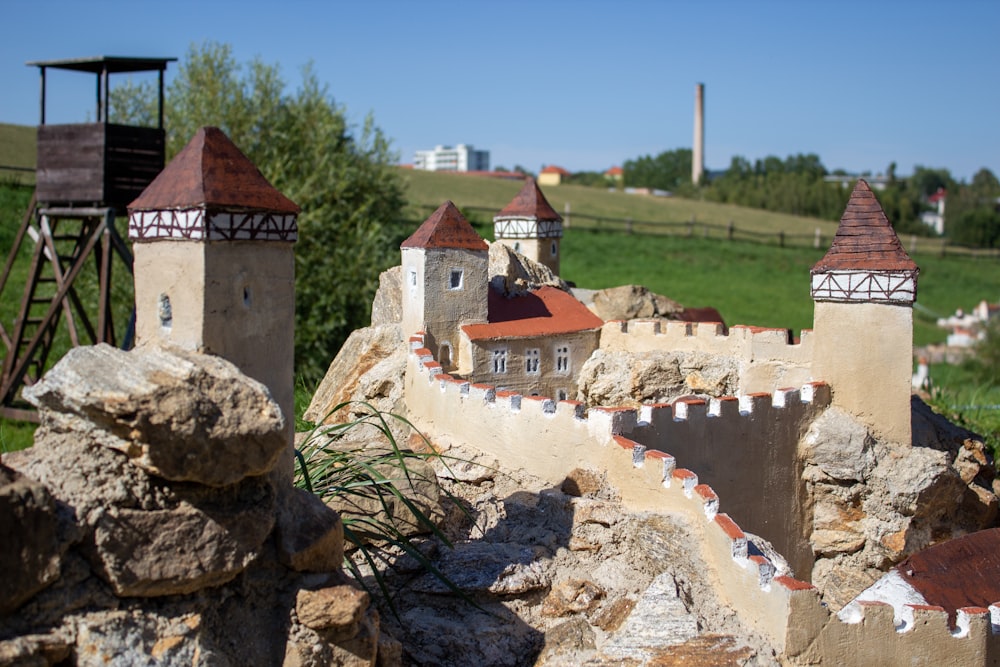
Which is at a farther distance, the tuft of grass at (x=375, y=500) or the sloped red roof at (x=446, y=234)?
the sloped red roof at (x=446, y=234)

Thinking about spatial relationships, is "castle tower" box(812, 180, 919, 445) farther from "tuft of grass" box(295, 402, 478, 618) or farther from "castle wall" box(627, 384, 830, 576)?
"tuft of grass" box(295, 402, 478, 618)

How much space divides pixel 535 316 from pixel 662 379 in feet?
9.78

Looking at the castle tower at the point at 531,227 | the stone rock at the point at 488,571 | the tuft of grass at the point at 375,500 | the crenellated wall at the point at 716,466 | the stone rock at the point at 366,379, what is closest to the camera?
the tuft of grass at the point at 375,500

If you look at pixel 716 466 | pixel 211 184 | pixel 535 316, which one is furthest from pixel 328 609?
pixel 535 316

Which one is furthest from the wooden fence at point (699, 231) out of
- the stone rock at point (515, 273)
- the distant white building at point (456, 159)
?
the distant white building at point (456, 159)

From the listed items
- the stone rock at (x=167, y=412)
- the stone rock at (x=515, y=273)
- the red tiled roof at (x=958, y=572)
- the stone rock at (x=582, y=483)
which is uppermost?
the stone rock at (x=515, y=273)

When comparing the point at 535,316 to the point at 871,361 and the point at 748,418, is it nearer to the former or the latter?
the point at 748,418

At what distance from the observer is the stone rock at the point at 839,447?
19.0 m

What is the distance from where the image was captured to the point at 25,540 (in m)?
8.09

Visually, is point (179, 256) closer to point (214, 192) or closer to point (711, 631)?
point (214, 192)

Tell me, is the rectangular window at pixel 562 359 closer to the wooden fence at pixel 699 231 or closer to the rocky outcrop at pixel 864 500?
the rocky outcrop at pixel 864 500

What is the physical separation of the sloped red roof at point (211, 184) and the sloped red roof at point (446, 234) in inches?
382

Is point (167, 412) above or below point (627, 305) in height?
below

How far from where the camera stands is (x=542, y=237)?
2662 centimetres
